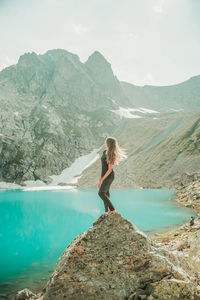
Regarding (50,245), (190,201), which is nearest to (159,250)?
(50,245)

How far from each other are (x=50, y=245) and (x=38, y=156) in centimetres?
11807

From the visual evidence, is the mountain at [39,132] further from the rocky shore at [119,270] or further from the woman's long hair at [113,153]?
the rocky shore at [119,270]

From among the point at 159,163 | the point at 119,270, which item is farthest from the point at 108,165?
the point at 159,163

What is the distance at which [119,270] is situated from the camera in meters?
7.73

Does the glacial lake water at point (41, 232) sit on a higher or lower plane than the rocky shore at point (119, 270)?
Answer: lower

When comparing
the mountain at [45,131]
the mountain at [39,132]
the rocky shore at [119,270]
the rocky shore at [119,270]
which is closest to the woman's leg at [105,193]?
the rocky shore at [119,270]

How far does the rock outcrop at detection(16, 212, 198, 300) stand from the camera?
23.2 feet

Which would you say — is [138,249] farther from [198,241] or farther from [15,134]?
[15,134]

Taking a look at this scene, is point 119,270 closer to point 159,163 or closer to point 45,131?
point 159,163

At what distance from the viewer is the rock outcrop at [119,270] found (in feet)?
23.2

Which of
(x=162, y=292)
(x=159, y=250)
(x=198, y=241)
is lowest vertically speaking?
(x=198, y=241)

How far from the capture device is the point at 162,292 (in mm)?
6777

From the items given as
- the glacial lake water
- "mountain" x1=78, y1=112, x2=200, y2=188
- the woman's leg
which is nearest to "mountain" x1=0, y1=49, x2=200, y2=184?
"mountain" x1=78, y1=112, x2=200, y2=188

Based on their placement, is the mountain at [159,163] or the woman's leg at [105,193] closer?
the woman's leg at [105,193]
